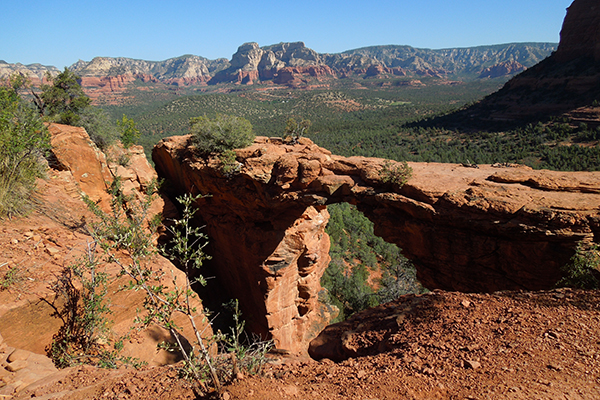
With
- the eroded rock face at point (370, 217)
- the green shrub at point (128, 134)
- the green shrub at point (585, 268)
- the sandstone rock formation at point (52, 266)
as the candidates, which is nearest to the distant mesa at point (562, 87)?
the eroded rock face at point (370, 217)

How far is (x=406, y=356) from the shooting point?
15.0 feet

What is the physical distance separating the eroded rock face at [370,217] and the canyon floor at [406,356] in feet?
5.57

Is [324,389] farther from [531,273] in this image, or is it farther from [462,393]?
[531,273]

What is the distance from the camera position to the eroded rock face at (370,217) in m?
6.78

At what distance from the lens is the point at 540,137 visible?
3659 centimetres

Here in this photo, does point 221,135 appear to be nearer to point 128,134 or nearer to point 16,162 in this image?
point 128,134

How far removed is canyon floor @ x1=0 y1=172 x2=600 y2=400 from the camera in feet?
12.2

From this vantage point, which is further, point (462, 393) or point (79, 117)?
point (79, 117)

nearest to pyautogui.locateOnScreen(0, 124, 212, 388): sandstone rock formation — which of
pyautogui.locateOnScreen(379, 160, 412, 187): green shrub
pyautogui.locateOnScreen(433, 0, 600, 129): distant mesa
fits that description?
pyautogui.locateOnScreen(379, 160, 412, 187): green shrub

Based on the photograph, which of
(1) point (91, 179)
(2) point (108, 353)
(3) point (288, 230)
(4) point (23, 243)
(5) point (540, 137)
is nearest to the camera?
(2) point (108, 353)

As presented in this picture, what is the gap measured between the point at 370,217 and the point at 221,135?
7.22 m

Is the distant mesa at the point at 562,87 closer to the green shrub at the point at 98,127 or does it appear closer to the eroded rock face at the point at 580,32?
the eroded rock face at the point at 580,32

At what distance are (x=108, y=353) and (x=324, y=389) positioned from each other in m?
4.39

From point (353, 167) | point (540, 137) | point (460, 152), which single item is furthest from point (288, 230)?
point (540, 137)
